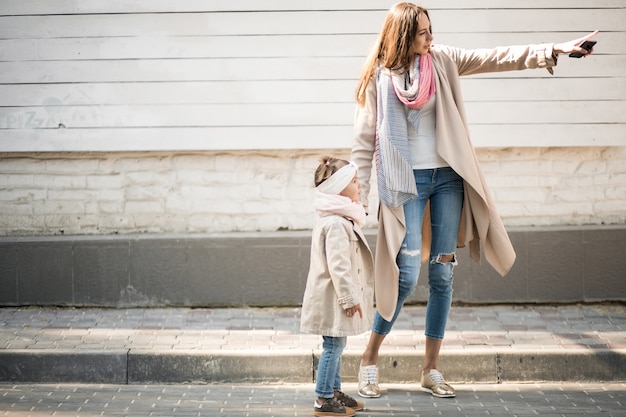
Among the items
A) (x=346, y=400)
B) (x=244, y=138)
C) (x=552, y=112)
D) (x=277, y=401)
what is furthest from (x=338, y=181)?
(x=552, y=112)

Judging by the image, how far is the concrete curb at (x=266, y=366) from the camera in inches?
222

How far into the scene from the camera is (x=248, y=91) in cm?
707

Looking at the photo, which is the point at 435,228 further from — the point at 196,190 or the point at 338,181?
the point at 196,190

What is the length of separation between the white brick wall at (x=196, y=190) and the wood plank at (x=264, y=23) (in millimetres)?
892

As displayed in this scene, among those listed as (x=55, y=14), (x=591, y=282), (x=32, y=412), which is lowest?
(x=32, y=412)

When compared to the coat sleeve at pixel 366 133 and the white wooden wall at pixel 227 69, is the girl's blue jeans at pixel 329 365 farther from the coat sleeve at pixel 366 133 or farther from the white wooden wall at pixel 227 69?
the white wooden wall at pixel 227 69

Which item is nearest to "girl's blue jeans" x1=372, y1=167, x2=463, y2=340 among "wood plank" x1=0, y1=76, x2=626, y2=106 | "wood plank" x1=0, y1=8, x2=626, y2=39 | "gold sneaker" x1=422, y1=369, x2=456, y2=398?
"gold sneaker" x1=422, y1=369, x2=456, y2=398

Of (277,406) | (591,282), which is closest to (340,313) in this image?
(277,406)

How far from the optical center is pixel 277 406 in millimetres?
5137

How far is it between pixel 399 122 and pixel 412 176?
0.94 feet

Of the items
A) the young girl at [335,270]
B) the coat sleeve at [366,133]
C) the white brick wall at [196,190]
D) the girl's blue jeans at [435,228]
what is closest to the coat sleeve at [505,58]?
the coat sleeve at [366,133]

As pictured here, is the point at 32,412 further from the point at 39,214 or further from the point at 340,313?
the point at 39,214

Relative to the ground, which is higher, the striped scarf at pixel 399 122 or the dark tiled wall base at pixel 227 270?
the striped scarf at pixel 399 122

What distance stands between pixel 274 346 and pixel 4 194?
2.65 meters
